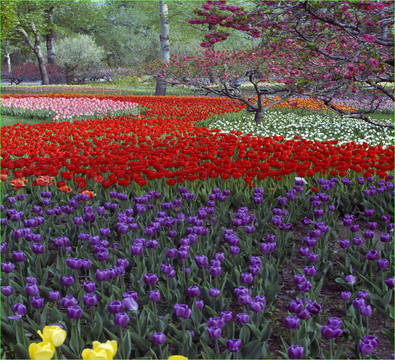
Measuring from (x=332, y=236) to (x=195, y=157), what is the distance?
2.02 metres

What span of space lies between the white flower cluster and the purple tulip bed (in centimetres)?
525

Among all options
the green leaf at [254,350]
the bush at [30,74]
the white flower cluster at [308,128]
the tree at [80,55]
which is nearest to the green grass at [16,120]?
the white flower cluster at [308,128]

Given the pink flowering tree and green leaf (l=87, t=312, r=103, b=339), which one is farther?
the pink flowering tree

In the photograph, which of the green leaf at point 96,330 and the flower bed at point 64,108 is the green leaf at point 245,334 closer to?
the green leaf at point 96,330

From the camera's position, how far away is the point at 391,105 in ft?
54.2

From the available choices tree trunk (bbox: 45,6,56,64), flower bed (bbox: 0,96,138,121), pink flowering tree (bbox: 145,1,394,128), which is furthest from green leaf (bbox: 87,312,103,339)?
tree trunk (bbox: 45,6,56,64)

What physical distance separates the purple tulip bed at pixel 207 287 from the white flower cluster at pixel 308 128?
17.2 ft

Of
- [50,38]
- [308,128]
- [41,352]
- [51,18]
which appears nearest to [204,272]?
[41,352]

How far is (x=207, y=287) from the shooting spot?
293 centimetres

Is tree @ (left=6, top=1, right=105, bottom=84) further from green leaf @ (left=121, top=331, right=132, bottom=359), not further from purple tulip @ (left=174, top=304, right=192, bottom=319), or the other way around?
purple tulip @ (left=174, top=304, right=192, bottom=319)

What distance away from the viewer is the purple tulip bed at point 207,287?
2.35 meters

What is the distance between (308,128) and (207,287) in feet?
29.5

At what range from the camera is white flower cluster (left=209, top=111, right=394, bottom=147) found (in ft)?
32.3

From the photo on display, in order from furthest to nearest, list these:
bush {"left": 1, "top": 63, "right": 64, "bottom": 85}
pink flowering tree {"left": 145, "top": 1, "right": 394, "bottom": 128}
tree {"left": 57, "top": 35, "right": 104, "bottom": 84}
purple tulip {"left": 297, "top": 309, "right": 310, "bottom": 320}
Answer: tree {"left": 57, "top": 35, "right": 104, "bottom": 84} → bush {"left": 1, "top": 63, "right": 64, "bottom": 85} → pink flowering tree {"left": 145, "top": 1, "right": 394, "bottom": 128} → purple tulip {"left": 297, "top": 309, "right": 310, "bottom": 320}
